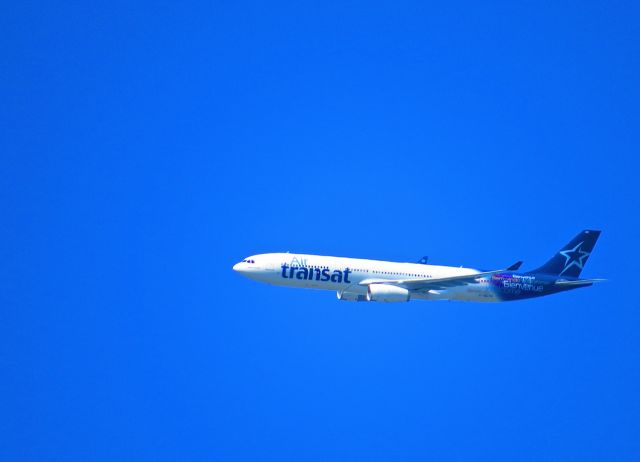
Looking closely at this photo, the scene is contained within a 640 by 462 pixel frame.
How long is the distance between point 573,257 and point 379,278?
2403 cm

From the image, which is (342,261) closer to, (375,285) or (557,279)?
(375,285)

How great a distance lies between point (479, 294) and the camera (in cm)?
8475

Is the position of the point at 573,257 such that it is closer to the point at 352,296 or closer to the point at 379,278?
the point at 379,278

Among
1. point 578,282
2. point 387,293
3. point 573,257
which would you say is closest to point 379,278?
point 387,293

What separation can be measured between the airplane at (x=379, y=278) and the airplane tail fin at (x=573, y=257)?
3.62 metres

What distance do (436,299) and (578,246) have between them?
1960 centimetres

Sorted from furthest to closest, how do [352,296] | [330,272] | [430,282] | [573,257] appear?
1. [573,257]
2. [352,296]
3. [330,272]
4. [430,282]

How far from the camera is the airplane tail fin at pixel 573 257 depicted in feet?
293

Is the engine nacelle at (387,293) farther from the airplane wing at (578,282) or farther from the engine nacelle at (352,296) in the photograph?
the airplane wing at (578,282)

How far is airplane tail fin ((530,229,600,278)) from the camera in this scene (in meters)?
89.2

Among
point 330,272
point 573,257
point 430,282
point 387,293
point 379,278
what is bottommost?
point 387,293

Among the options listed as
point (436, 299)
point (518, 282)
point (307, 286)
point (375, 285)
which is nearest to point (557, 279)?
point (518, 282)

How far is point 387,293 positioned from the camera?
80375 millimetres

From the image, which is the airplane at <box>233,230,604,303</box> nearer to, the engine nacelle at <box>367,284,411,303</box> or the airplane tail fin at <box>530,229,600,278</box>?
the engine nacelle at <box>367,284,411,303</box>
